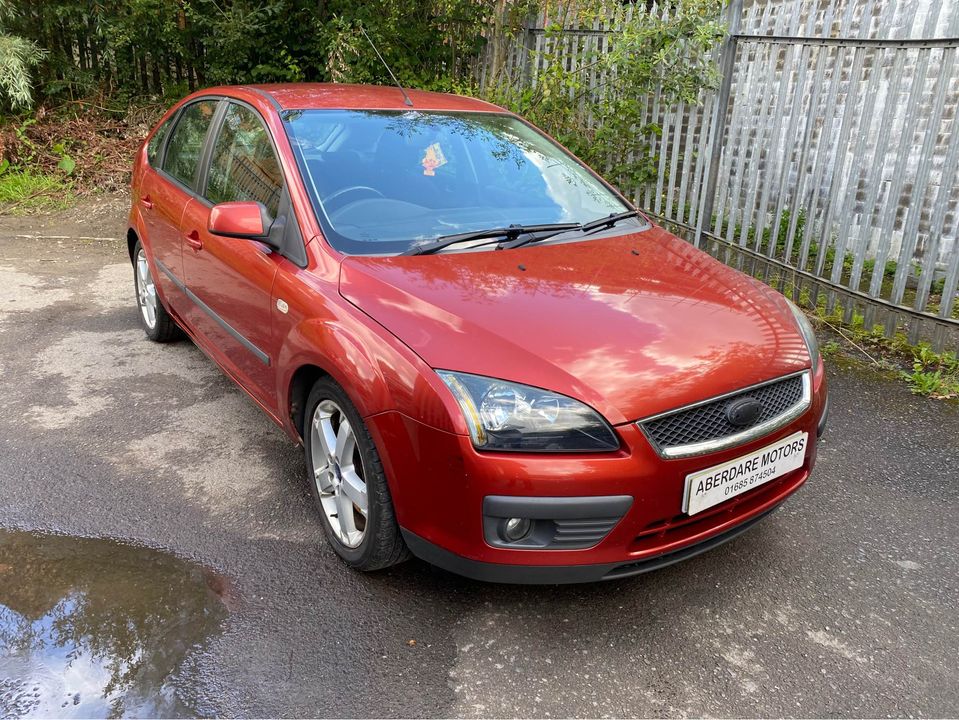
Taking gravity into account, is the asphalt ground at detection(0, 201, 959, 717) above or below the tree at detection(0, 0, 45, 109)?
below

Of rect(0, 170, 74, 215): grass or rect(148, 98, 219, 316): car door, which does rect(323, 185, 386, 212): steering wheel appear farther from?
rect(0, 170, 74, 215): grass

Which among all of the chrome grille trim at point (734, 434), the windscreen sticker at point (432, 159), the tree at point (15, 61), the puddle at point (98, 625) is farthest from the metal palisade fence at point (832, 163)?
the tree at point (15, 61)

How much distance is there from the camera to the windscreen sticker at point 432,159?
3.36 m

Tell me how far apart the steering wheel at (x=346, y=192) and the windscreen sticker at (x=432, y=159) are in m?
0.28

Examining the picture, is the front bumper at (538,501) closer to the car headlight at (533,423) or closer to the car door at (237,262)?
the car headlight at (533,423)

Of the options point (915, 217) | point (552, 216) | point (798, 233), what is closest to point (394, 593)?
point (552, 216)

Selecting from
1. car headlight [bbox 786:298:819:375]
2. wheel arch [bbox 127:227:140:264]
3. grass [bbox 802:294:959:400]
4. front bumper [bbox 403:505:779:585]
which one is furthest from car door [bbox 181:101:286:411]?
grass [bbox 802:294:959:400]

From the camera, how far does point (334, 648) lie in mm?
2420

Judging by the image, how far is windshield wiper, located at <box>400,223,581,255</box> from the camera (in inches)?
115

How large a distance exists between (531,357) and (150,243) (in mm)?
3152

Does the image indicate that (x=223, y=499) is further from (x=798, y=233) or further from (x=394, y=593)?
(x=798, y=233)

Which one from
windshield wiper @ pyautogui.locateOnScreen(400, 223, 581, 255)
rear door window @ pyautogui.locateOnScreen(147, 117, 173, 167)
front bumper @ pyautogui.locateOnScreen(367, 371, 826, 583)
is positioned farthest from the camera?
rear door window @ pyautogui.locateOnScreen(147, 117, 173, 167)

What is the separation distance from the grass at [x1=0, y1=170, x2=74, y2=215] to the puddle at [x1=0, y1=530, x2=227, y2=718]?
6832 mm

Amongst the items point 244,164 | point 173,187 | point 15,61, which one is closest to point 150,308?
point 173,187
